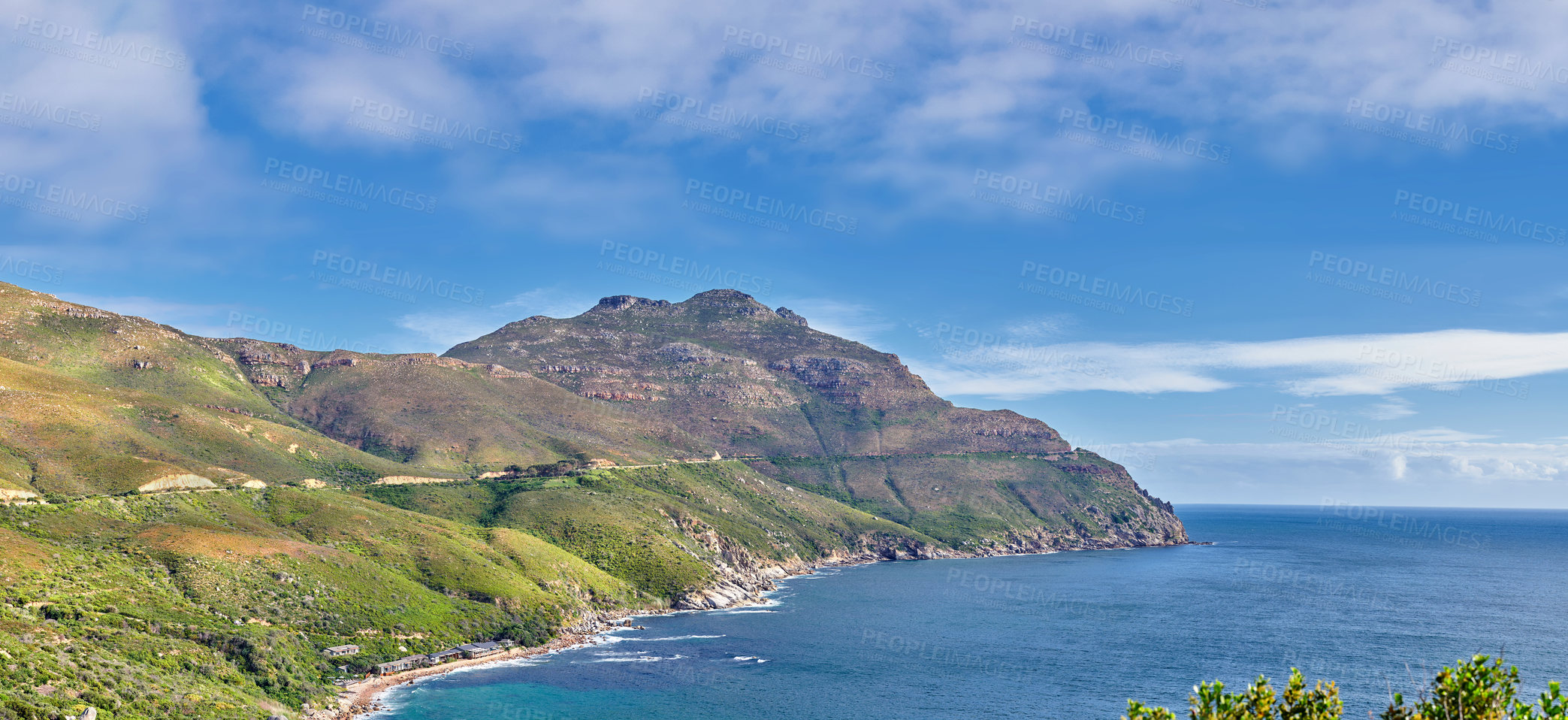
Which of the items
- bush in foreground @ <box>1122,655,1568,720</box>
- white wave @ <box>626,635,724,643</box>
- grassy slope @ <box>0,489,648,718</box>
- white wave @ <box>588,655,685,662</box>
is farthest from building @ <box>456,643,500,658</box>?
bush in foreground @ <box>1122,655,1568,720</box>

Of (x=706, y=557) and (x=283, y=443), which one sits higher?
(x=283, y=443)

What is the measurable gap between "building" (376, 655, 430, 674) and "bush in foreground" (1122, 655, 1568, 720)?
99461 millimetres

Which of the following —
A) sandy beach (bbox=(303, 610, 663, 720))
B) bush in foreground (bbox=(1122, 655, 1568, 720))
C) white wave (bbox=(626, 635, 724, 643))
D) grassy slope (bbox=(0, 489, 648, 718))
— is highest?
bush in foreground (bbox=(1122, 655, 1568, 720))

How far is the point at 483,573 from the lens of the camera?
5394 inches

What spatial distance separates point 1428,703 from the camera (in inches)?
1144

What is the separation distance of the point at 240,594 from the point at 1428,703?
11628 cm

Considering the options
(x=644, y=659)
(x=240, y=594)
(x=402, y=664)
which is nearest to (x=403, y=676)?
(x=402, y=664)

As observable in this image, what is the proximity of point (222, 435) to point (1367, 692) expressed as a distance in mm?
210217

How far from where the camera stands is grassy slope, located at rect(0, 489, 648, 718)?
231 ft

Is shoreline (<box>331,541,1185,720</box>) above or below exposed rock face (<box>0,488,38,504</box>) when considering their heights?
below

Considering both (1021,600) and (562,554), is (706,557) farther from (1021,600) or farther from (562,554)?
(1021,600)

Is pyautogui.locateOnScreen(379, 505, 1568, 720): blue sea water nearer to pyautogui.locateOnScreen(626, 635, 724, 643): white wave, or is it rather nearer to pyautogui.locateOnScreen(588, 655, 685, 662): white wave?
pyautogui.locateOnScreen(588, 655, 685, 662): white wave

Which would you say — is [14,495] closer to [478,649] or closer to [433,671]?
[433,671]

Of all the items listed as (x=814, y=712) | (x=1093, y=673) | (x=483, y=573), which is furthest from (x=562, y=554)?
(x=1093, y=673)
